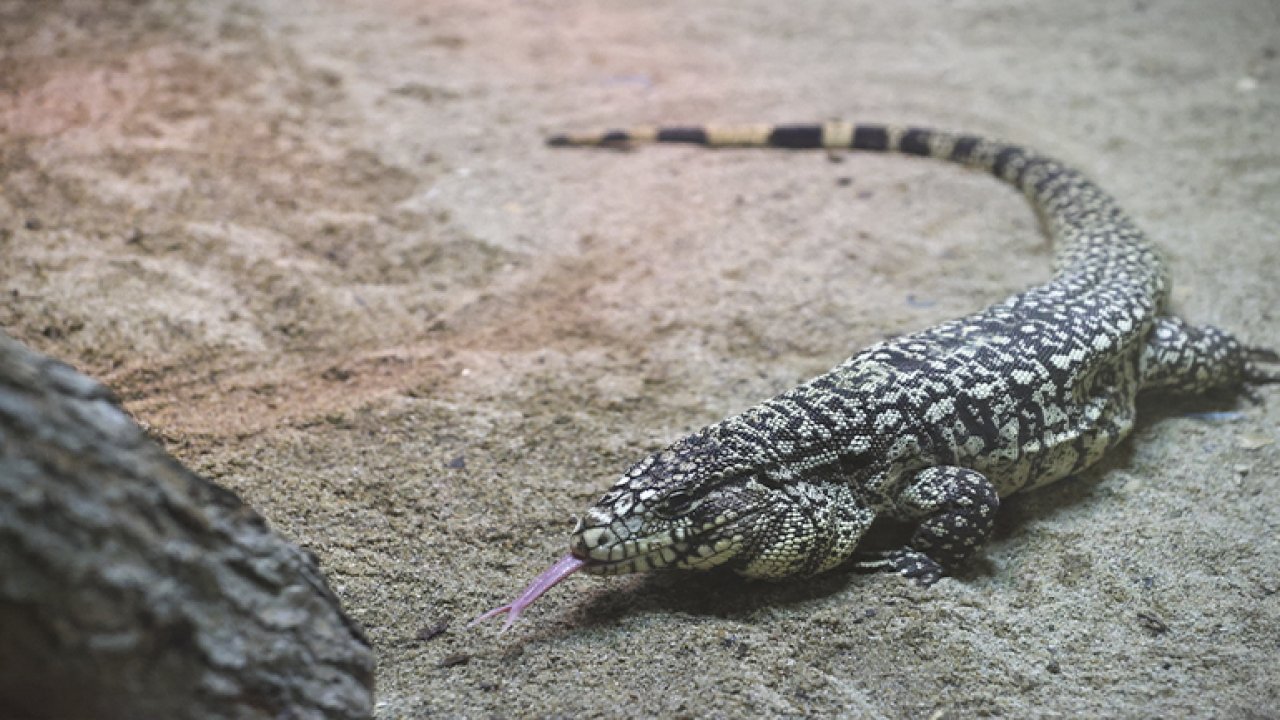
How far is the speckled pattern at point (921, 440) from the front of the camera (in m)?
3.32

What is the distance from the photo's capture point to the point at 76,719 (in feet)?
6.56

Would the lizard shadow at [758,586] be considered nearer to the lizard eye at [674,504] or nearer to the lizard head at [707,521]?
the lizard head at [707,521]

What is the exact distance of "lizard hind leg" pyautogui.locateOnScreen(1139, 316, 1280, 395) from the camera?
4.54 meters

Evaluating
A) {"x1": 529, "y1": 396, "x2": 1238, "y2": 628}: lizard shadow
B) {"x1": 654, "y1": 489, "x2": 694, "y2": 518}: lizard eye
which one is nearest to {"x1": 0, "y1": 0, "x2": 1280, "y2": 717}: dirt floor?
{"x1": 529, "y1": 396, "x2": 1238, "y2": 628}: lizard shadow

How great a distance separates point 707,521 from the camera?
331 centimetres

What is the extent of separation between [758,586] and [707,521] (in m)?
0.41

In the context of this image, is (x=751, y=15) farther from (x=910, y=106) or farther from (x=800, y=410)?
(x=800, y=410)

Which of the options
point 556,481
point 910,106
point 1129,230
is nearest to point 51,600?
point 556,481

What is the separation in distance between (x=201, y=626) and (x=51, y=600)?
Result: 352 mm

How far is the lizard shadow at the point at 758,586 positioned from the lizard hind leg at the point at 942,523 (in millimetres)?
98

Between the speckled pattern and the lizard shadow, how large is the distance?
0.29 ft

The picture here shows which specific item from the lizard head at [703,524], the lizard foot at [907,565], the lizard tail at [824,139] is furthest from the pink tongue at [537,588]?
the lizard tail at [824,139]

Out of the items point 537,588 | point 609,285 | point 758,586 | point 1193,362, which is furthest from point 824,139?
point 537,588

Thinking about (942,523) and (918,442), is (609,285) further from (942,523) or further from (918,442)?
(942,523)
